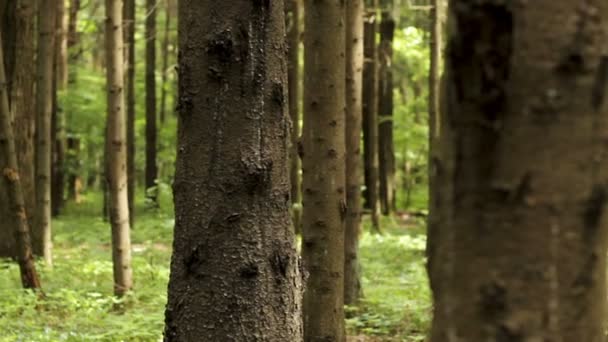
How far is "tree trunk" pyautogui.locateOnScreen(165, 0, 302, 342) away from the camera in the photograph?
3.58 m

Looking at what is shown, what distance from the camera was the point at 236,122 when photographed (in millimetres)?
3584

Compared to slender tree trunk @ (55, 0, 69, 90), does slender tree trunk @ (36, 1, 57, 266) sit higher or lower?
lower

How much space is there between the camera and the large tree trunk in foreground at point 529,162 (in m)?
1.45

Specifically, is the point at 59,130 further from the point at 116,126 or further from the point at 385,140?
the point at 116,126

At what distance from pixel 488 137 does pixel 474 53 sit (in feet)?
0.49

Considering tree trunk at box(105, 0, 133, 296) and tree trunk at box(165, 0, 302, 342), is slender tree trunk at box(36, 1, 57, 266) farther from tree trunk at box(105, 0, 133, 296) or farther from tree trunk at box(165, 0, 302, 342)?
tree trunk at box(165, 0, 302, 342)

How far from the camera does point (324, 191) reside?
6457 millimetres

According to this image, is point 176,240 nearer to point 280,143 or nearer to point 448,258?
point 280,143

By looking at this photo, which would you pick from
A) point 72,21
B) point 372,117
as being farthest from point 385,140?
point 72,21

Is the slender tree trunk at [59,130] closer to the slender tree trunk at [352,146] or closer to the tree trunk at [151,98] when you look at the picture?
the tree trunk at [151,98]

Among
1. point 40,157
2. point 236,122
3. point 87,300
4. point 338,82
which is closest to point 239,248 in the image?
point 236,122

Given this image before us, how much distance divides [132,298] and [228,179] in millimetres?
6569

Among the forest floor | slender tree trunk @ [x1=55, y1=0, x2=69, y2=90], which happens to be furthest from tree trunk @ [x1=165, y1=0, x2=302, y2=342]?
slender tree trunk @ [x1=55, y1=0, x2=69, y2=90]

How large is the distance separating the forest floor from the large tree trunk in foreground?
588cm
